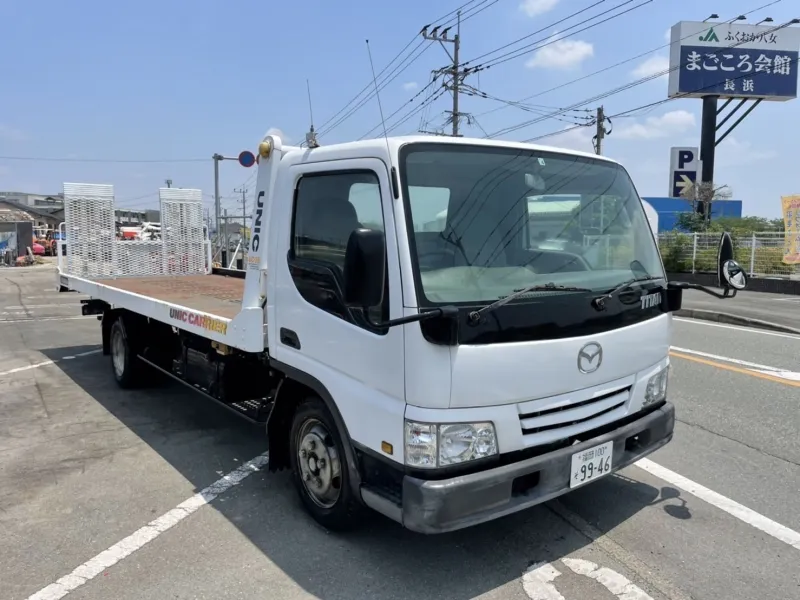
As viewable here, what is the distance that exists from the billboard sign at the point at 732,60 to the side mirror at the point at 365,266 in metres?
33.9

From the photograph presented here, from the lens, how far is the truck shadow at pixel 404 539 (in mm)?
3066

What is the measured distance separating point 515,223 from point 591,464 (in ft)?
4.33

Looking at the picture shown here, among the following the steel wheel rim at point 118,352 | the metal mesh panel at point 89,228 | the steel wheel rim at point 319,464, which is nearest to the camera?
the steel wheel rim at point 319,464

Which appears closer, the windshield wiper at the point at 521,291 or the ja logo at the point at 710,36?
the windshield wiper at the point at 521,291

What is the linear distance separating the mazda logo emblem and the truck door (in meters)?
0.96

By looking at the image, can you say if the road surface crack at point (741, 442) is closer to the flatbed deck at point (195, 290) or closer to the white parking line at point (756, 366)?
the white parking line at point (756, 366)

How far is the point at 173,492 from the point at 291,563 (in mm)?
1382

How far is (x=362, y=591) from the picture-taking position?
9.80 ft

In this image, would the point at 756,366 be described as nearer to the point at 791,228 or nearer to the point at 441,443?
the point at 441,443

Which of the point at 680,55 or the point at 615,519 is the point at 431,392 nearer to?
the point at 615,519

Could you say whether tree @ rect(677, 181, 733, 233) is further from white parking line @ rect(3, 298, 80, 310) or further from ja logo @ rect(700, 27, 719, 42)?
white parking line @ rect(3, 298, 80, 310)

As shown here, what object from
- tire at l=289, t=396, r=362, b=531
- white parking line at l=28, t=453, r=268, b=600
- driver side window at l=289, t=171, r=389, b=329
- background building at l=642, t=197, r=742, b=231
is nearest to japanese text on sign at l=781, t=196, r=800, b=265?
white parking line at l=28, t=453, r=268, b=600

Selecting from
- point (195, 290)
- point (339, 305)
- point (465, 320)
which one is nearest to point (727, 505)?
point (465, 320)

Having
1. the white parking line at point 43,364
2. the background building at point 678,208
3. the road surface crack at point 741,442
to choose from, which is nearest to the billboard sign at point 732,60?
the background building at point 678,208
